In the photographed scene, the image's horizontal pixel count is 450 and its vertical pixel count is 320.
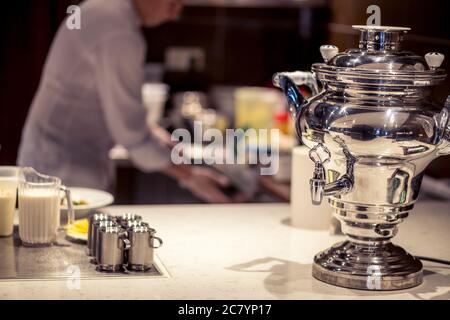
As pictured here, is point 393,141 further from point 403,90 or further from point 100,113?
point 100,113

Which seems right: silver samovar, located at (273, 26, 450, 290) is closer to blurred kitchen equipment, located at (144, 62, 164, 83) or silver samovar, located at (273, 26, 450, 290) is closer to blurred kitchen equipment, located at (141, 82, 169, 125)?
blurred kitchen equipment, located at (141, 82, 169, 125)

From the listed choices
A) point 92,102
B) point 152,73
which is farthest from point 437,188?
point 152,73

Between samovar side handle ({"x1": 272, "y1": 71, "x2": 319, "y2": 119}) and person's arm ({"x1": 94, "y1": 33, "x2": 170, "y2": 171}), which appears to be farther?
person's arm ({"x1": 94, "y1": 33, "x2": 170, "y2": 171})

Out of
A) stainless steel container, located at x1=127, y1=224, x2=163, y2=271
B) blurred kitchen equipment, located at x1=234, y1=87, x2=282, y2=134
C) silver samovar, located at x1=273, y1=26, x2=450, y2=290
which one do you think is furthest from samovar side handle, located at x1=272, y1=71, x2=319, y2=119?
blurred kitchen equipment, located at x1=234, y1=87, x2=282, y2=134

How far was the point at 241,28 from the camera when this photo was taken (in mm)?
5871

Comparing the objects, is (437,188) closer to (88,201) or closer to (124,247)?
(88,201)

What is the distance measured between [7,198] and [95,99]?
156 cm

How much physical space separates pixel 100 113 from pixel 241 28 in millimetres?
2301

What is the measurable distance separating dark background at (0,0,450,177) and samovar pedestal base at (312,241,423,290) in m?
1.05

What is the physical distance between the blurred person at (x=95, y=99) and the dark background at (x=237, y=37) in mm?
890

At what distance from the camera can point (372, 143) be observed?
1814 mm

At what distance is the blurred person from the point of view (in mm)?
3461
